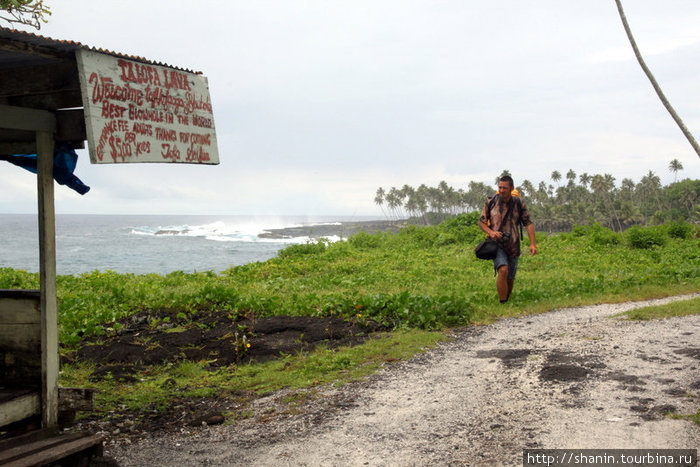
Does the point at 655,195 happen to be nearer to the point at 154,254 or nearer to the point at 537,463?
the point at 154,254

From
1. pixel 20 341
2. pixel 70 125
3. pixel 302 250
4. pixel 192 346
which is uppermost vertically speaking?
pixel 70 125

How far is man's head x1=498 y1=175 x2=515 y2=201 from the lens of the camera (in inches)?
382

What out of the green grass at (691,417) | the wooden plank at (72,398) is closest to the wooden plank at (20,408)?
the wooden plank at (72,398)

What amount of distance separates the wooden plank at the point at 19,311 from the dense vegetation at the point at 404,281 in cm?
344

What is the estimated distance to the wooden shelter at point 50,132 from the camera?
14.5ft

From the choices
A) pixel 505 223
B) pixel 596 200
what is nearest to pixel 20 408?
pixel 505 223

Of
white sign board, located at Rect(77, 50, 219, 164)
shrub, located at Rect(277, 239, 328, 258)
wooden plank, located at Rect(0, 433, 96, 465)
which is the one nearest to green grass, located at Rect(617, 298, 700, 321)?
white sign board, located at Rect(77, 50, 219, 164)

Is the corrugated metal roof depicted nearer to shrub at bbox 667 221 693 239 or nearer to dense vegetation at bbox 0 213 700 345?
dense vegetation at bbox 0 213 700 345

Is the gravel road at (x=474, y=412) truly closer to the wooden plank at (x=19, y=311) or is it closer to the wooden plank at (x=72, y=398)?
the wooden plank at (x=72, y=398)

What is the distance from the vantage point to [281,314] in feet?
32.0

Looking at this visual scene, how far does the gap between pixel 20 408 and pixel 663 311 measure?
8481mm

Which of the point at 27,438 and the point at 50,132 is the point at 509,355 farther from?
the point at 50,132

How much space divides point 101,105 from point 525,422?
4016 mm

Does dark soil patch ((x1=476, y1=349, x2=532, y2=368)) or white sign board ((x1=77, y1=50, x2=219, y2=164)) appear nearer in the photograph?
white sign board ((x1=77, y1=50, x2=219, y2=164))
